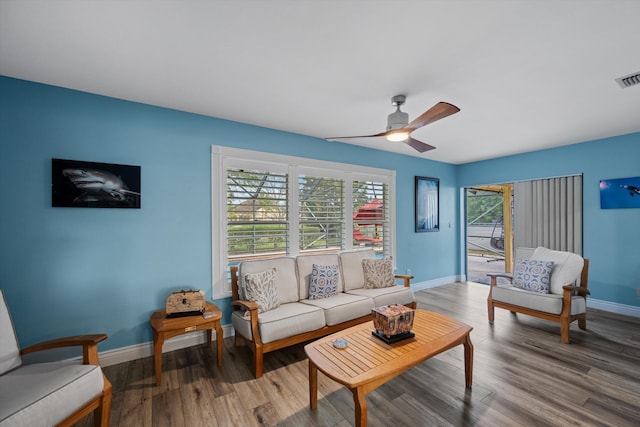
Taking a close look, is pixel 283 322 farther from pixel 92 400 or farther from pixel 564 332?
pixel 564 332

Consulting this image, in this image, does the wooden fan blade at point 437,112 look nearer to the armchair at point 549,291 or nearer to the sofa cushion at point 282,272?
the sofa cushion at point 282,272

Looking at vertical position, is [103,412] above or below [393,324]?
below

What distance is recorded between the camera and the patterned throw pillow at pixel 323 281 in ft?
10.9

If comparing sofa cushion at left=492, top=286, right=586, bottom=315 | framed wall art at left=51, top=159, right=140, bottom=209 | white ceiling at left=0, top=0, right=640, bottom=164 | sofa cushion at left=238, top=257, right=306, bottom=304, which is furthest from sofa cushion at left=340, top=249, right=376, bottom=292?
framed wall art at left=51, top=159, right=140, bottom=209

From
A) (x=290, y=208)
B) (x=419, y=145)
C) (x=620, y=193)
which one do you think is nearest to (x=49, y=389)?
(x=290, y=208)

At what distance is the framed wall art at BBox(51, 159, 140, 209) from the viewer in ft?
8.00

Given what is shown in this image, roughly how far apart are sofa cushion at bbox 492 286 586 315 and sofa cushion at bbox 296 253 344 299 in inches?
83.3

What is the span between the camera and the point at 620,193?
3.98 m

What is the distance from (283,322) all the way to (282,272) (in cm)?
75

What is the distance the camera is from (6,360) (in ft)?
→ 5.74

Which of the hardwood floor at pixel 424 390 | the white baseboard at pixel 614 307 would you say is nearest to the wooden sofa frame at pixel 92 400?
the hardwood floor at pixel 424 390

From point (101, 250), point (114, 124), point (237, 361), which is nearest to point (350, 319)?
point (237, 361)

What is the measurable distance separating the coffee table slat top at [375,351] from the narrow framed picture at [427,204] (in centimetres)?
305

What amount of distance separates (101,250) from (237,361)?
1.70m
